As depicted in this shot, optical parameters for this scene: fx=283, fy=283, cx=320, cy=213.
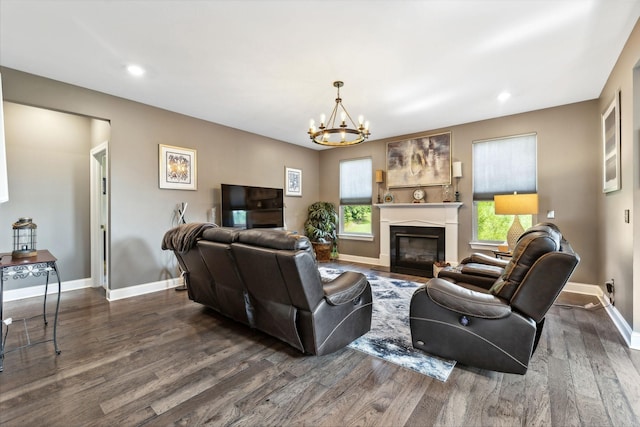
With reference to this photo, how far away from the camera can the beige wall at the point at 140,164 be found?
342 cm

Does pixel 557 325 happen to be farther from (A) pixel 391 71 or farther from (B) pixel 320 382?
(A) pixel 391 71

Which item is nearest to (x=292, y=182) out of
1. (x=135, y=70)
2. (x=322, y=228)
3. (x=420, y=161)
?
(x=322, y=228)

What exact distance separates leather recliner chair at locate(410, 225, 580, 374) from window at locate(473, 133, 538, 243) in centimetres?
299

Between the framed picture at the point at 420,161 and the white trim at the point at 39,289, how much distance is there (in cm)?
565

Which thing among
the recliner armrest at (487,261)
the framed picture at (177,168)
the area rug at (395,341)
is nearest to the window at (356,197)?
the area rug at (395,341)

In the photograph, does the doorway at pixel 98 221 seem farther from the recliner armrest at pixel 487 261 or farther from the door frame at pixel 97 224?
the recliner armrest at pixel 487 261

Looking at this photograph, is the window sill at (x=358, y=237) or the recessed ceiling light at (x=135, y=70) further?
the window sill at (x=358, y=237)

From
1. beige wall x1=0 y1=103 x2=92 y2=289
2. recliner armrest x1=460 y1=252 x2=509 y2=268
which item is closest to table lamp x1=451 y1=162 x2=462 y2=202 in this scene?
recliner armrest x1=460 y1=252 x2=509 y2=268

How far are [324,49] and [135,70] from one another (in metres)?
2.13

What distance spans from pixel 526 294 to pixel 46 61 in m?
4.84

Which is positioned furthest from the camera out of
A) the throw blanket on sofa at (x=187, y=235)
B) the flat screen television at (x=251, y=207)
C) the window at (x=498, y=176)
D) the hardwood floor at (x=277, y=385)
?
the flat screen television at (x=251, y=207)

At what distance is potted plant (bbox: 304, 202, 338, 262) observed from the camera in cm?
637

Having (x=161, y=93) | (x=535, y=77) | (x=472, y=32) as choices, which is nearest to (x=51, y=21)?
(x=161, y=93)

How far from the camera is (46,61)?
294cm
